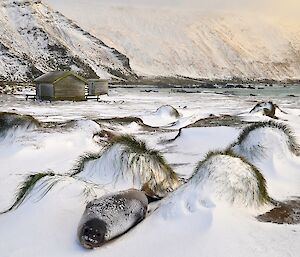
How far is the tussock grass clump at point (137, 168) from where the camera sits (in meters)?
9.01

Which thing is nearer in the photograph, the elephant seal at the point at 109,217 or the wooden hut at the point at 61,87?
the elephant seal at the point at 109,217

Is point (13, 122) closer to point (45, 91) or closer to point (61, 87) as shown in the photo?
point (61, 87)

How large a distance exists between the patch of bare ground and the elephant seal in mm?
1875

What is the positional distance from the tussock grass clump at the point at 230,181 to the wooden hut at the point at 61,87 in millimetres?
41937

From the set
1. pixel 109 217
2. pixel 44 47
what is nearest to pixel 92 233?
pixel 109 217

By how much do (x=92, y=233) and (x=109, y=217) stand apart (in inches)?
16.3

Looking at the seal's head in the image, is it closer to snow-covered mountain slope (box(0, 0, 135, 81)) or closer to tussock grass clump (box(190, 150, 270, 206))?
tussock grass clump (box(190, 150, 270, 206))

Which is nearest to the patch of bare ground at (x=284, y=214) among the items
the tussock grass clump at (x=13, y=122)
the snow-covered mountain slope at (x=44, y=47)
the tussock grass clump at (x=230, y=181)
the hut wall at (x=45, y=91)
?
the tussock grass clump at (x=230, y=181)

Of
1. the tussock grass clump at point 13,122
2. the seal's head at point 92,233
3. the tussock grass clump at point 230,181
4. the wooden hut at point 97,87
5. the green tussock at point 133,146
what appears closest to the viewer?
the seal's head at point 92,233

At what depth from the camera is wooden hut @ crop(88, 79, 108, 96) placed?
5997cm

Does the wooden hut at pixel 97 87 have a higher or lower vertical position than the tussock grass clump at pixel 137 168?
lower

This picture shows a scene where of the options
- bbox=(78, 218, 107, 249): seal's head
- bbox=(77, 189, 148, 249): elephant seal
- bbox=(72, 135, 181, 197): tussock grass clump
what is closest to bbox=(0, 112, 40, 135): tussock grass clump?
bbox=(72, 135, 181, 197): tussock grass clump

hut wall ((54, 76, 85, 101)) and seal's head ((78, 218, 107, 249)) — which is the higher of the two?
seal's head ((78, 218, 107, 249))

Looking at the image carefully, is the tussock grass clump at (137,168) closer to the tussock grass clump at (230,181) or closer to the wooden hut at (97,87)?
the tussock grass clump at (230,181)
